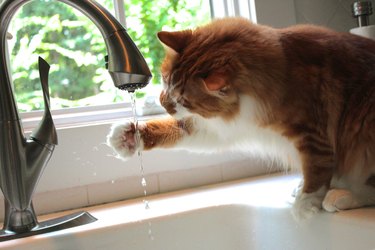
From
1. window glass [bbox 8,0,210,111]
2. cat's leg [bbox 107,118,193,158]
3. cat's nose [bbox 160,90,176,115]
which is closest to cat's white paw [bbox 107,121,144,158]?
cat's leg [bbox 107,118,193,158]

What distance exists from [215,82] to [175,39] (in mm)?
209

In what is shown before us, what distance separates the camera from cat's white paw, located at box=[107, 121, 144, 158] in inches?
45.4

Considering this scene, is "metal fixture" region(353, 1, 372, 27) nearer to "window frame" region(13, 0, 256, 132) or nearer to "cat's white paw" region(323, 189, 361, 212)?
"window frame" region(13, 0, 256, 132)

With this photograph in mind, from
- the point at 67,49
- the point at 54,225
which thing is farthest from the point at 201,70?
the point at 67,49

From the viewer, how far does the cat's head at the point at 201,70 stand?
3.31 feet

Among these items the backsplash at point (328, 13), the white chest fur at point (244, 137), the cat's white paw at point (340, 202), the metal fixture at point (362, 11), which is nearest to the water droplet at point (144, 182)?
the white chest fur at point (244, 137)

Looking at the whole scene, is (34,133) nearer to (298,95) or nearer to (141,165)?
(141,165)

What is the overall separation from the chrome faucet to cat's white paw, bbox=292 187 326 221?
43 cm

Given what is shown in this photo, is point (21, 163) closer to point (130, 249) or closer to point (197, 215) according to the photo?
point (130, 249)

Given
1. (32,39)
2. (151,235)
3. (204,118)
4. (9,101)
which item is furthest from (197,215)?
(32,39)

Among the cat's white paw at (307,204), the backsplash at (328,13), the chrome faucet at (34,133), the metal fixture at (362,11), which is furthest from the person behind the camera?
the backsplash at (328,13)

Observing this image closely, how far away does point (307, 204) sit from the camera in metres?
0.99

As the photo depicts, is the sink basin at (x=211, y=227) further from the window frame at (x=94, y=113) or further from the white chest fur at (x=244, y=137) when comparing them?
the window frame at (x=94, y=113)

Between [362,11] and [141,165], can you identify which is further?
[362,11]
